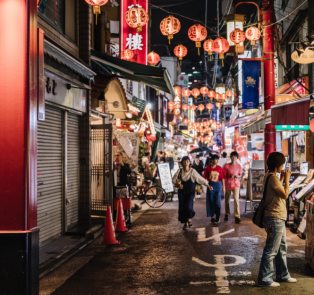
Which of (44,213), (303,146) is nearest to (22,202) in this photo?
(44,213)

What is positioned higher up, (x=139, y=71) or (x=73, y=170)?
(x=139, y=71)

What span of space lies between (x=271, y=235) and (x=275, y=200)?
22.5 inches

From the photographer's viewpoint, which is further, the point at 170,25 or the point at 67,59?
the point at 170,25

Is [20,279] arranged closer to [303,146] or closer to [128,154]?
[128,154]

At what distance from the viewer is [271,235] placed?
5.79 m

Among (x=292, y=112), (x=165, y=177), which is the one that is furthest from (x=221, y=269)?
(x=165, y=177)

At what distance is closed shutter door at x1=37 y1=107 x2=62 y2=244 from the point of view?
28.4 feet

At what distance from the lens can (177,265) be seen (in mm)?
7082

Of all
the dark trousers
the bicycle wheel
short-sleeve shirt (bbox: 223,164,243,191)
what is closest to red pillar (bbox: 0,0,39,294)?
the dark trousers

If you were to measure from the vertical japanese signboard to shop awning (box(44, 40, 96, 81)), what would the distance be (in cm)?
541

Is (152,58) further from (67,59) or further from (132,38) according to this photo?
(67,59)

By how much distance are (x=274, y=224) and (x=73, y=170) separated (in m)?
6.87

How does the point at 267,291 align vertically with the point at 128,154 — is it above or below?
below

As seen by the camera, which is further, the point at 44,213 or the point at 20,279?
the point at 44,213
